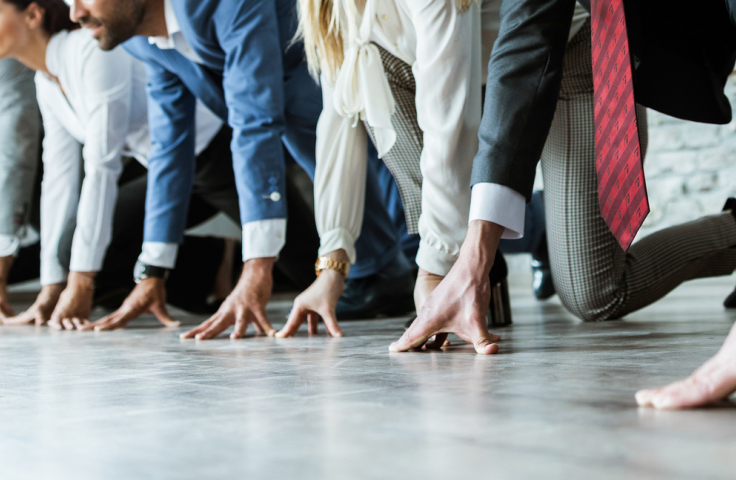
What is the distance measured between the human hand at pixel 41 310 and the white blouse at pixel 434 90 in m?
1.46

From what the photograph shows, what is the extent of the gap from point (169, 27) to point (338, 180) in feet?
2.76

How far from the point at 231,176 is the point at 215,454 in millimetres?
2227

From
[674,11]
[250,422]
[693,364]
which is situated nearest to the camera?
[250,422]

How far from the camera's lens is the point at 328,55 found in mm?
1445

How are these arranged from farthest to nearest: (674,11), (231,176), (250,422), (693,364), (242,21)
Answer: (231,176) < (242,21) < (674,11) < (693,364) < (250,422)

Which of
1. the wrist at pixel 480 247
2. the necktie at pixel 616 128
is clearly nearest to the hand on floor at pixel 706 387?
the necktie at pixel 616 128

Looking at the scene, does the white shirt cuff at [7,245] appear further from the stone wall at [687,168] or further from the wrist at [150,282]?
the stone wall at [687,168]

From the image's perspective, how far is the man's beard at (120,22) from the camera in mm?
1970

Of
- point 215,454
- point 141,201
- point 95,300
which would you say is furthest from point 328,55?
point 95,300

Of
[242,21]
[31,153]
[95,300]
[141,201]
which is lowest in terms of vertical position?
[95,300]

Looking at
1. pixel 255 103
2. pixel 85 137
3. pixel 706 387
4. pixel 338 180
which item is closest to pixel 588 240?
pixel 338 180

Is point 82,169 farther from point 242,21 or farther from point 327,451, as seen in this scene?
point 327,451

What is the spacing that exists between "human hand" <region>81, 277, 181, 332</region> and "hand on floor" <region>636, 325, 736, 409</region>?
1.62m

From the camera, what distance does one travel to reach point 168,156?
2037mm
